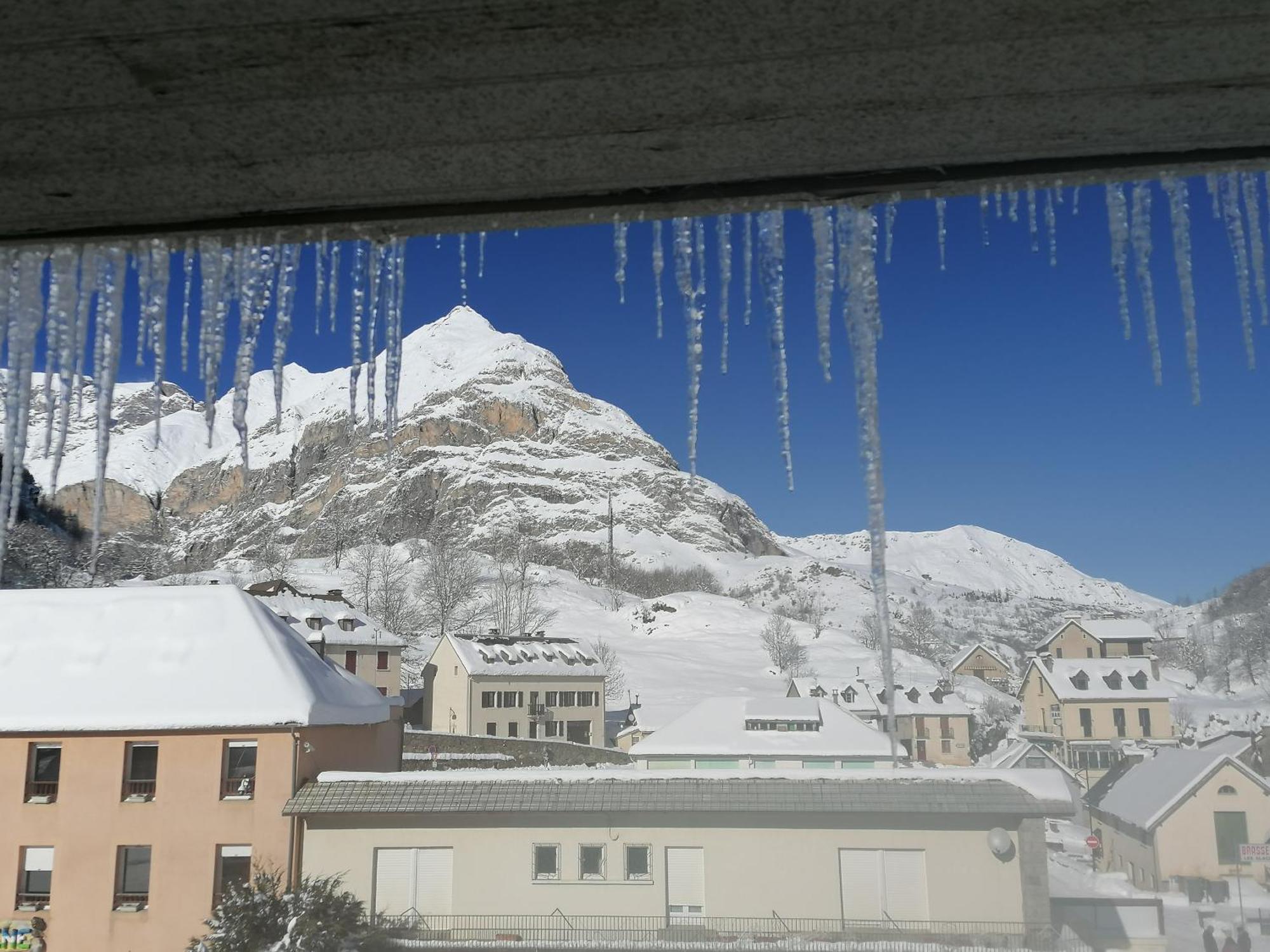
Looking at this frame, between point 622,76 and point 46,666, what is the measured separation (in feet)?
58.1

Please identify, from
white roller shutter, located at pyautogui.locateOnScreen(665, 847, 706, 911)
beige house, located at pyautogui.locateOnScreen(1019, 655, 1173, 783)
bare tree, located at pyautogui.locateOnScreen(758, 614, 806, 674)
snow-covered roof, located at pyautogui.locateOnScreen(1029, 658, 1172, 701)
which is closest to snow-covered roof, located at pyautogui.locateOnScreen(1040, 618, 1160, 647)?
snow-covered roof, located at pyautogui.locateOnScreen(1029, 658, 1172, 701)

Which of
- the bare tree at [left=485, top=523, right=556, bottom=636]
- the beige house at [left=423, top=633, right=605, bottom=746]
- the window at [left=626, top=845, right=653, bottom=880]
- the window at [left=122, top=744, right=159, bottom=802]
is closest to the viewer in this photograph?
the window at [left=626, top=845, right=653, bottom=880]

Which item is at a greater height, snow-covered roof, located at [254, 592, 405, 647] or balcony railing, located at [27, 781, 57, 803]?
snow-covered roof, located at [254, 592, 405, 647]

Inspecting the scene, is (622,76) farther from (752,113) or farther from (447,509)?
(447,509)

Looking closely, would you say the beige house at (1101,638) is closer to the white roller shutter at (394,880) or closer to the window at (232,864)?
the white roller shutter at (394,880)

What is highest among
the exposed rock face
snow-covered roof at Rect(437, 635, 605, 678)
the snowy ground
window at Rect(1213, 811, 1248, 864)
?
the exposed rock face

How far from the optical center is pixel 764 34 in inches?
39.8

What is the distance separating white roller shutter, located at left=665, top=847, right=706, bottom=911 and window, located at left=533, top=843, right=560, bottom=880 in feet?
5.44

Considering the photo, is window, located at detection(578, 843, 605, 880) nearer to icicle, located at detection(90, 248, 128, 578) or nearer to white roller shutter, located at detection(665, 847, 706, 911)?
white roller shutter, located at detection(665, 847, 706, 911)

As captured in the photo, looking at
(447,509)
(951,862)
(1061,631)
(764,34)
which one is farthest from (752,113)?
(447,509)

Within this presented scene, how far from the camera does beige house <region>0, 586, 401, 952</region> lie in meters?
13.3

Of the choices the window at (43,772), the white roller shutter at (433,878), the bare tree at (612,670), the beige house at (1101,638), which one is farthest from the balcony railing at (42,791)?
the beige house at (1101,638)

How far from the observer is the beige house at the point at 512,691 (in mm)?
37156

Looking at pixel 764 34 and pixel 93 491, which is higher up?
pixel 764 34
